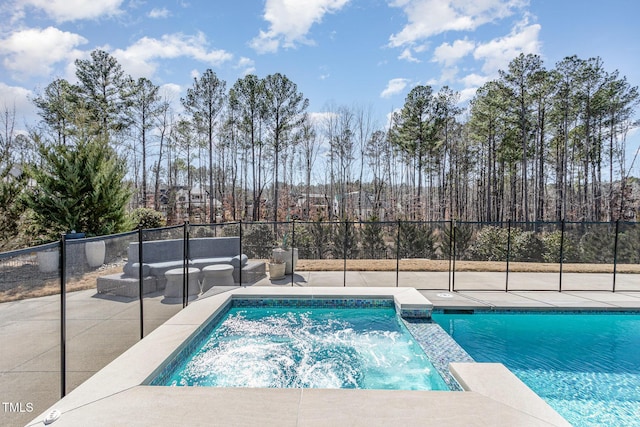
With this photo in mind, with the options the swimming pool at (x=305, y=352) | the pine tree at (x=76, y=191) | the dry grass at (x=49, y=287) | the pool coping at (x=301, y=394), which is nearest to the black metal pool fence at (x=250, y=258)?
the dry grass at (x=49, y=287)

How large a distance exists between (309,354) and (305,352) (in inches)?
2.9

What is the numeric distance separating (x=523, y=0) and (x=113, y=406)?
1091 centimetres

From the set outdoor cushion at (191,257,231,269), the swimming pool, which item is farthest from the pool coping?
outdoor cushion at (191,257,231,269)

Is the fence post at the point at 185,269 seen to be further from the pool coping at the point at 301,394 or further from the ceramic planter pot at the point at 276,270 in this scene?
the ceramic planter pot at the point at 276,270

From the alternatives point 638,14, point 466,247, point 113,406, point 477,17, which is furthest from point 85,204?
point 638,14

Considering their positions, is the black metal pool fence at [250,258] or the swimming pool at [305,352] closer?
the black metal pool fence at [250,258]

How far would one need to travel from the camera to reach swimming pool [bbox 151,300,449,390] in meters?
3.52

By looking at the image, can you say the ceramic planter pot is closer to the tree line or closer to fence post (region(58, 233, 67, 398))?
fence post (region(58, 233, 67, 398))

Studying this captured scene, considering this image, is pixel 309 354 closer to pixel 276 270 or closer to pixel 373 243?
pixel 276 270

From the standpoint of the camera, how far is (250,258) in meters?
9.85

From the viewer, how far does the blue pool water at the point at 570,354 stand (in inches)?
130

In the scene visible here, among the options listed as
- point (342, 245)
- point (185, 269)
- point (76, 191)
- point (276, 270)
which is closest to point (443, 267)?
point (342, 245)

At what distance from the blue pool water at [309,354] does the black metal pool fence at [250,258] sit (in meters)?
0.86

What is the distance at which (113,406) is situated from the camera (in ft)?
7.84
